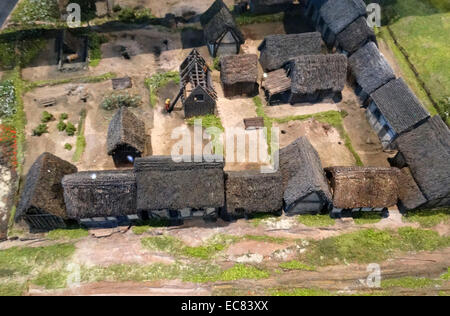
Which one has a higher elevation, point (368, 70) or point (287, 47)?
point (287, 47)

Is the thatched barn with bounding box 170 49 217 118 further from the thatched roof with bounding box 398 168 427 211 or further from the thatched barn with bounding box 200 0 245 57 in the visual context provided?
the thatched roof with bounding box 398 168 427 211

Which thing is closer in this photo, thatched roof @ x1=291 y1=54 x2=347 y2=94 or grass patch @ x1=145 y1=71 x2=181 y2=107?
thatched roof @ x1=291 y1=54 x2=347 y2=94

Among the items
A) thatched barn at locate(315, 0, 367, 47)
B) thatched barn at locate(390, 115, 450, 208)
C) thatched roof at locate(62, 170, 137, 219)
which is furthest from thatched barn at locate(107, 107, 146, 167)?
thatched barn at locate(315, 0, 367, 47)

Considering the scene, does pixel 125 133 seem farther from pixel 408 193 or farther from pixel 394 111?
pixel 394 111

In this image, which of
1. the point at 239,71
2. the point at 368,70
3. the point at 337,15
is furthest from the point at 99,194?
the point at 337,15

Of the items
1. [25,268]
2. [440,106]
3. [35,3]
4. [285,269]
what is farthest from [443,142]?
[35,3]

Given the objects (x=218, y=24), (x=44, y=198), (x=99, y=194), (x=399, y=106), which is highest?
(x=218, y=24)
